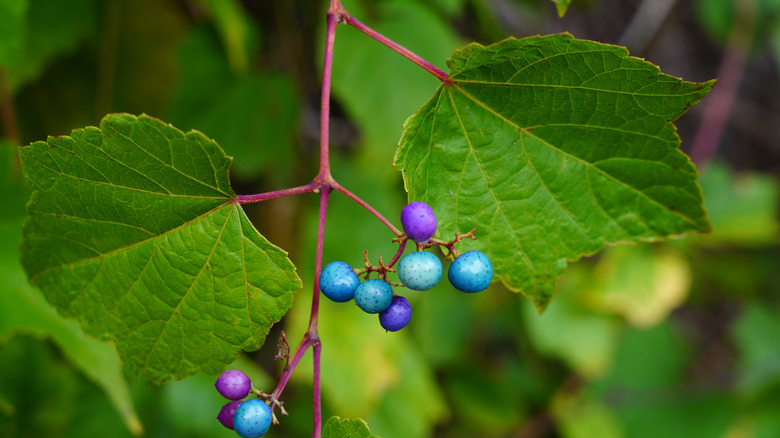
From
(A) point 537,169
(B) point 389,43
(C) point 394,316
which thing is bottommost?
(C) point 394,316

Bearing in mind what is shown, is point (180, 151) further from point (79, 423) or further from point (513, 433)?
point (513, 433)

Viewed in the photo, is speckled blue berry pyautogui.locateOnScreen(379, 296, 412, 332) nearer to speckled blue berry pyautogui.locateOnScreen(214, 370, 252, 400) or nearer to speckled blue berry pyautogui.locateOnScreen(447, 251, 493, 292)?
speckled blue berry pyautogui.locateOnScreen(447, 251, 493, 292)

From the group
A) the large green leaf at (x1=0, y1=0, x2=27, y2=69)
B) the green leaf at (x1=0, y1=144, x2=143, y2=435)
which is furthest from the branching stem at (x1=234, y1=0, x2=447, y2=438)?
the large green leaf at (x1=0, y1=0, x2=27, y2=69)

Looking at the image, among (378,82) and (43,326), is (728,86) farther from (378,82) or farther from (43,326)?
(43,326)

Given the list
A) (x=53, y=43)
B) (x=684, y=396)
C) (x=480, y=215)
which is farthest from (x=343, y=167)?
(x=684, y=396)

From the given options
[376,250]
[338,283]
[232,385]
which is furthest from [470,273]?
[376,250]

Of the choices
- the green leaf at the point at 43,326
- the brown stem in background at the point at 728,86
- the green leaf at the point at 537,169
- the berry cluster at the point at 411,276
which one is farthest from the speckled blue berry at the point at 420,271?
the brown stem in background at the point at 728,86
